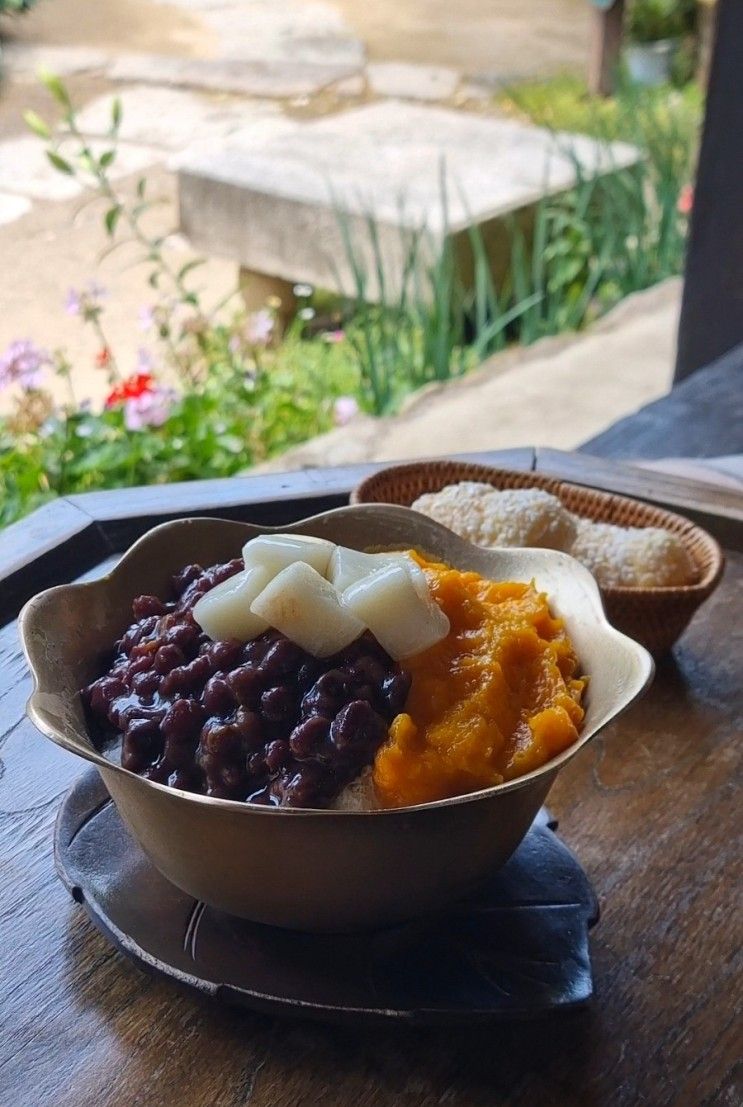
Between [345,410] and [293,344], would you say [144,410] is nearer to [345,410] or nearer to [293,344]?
[345,410]

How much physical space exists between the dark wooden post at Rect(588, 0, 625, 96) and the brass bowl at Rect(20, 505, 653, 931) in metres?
5.50

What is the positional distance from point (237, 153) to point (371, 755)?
12.2 feet

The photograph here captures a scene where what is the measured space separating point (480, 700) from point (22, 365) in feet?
5.89

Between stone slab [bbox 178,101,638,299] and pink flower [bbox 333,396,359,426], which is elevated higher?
stone slab [bbox 178,101,638,299]

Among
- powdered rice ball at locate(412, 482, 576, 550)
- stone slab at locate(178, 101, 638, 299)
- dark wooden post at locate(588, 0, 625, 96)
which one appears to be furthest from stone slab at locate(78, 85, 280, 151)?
powdered rice ball at locate(412, 482, 576, 550)

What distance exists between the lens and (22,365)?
2.31 m

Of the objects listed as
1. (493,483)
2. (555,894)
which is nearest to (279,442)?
(493,483)

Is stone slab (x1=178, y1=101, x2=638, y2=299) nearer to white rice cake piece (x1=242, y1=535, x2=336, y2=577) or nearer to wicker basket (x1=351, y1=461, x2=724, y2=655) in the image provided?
wicker basket (x1=351, y1=461, x2=724, y2=655)

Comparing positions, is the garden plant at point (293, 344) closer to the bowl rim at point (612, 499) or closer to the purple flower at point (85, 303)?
the purple flower at point (85, 303)

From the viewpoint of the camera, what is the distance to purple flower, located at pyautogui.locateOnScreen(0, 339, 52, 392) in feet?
7.55

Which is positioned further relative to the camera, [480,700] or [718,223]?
[718,223]

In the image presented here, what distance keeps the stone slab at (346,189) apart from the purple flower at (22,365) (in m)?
1.30

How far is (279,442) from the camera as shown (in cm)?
282

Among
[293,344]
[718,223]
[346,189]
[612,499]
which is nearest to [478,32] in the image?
[346,189]
